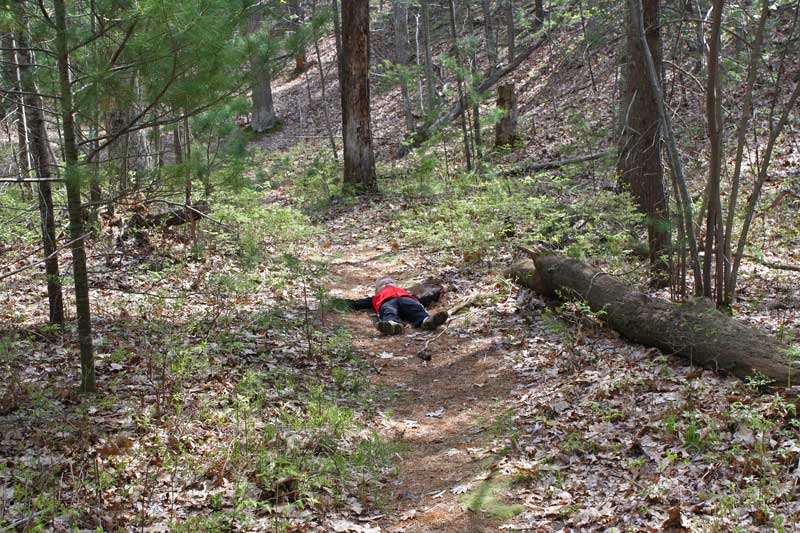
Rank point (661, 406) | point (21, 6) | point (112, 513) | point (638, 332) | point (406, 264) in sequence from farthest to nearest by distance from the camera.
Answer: point (406, 264), point (638, 332), point (661, 406), point (21, 6), point (112, 513)

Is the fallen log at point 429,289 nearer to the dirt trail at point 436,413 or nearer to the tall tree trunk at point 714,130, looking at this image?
the dirt trail at point 436,413

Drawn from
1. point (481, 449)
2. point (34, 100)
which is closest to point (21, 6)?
point (34, 100)

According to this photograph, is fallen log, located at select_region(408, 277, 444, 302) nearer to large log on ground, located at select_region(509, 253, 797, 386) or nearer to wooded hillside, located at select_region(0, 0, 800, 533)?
wooded hillside, located at select_region(0, 0, 800, 533)

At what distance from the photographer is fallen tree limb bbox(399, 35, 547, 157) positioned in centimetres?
1794

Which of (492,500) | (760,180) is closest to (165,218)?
(492,500)

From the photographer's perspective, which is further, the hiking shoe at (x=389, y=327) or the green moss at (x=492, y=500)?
the hiking shoe at (x=389, y=327)

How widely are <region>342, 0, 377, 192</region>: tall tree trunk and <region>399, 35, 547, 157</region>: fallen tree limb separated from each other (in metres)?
2.60

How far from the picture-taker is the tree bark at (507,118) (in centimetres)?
1622

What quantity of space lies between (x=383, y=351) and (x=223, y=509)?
3.58 m

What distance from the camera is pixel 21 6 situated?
15.1 feet

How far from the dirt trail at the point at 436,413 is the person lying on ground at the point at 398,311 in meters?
0.13

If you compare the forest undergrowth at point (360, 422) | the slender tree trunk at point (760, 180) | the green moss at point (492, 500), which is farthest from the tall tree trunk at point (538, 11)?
the green moss at point (492, 500)

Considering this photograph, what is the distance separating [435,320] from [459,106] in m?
13.1

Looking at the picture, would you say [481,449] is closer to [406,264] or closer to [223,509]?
[223,509]
